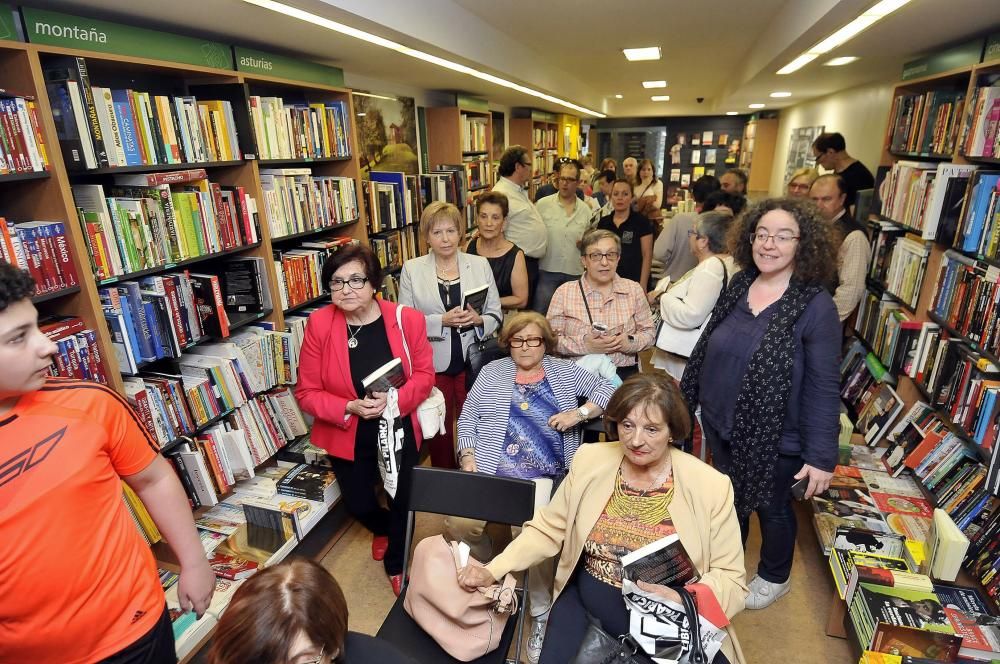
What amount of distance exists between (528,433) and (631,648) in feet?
3.35

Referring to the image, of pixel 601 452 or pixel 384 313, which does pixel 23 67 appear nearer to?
pixel 384 313

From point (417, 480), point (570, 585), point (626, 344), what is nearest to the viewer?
point (570, 585)

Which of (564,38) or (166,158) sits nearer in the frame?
(166,158)

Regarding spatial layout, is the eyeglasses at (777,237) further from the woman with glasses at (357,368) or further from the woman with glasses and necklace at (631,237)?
the woman with glasses and necklace at (631,237)

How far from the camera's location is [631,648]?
160cm

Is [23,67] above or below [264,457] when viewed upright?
above

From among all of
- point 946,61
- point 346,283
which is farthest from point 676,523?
point 946,61

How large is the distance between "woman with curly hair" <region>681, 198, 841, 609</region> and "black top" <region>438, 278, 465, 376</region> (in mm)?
1348

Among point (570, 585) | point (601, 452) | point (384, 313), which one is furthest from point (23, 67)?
point (570, 585)

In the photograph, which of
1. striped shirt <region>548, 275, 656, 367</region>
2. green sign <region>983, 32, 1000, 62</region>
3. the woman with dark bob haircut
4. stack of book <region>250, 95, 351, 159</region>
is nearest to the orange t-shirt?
the woman with dark bob haircut

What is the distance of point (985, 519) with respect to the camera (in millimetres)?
2396

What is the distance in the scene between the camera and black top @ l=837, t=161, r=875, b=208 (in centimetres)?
476

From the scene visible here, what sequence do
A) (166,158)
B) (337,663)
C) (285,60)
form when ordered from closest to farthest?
(337,663) → (166,158) → (285,60)

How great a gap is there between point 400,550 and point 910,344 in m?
3.17
